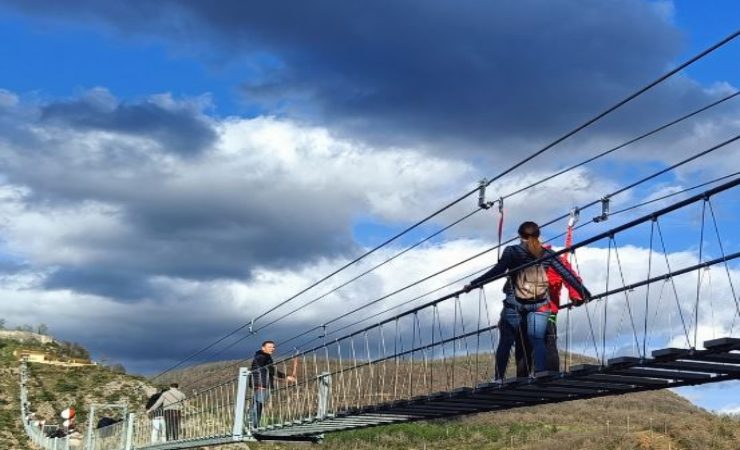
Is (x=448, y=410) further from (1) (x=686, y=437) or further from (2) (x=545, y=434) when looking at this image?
(2) (x=545, y=434)

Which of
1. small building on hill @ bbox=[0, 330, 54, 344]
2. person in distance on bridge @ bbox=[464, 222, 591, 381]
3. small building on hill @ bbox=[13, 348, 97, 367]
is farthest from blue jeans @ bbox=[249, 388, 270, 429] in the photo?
small building on hill @ bbox=[0, 330, 54, 344]

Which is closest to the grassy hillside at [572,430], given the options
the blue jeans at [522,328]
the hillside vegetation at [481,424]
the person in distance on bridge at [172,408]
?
the hillside vegetation at [481,424]

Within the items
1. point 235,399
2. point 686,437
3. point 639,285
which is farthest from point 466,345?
point 686,437

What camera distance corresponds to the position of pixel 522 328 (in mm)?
11469

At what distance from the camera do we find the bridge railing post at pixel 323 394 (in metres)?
16.2

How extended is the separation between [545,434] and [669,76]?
62.2 m

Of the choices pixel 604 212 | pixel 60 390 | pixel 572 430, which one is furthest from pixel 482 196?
pixel 572 430

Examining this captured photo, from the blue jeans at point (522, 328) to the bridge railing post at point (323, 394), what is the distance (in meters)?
4.90

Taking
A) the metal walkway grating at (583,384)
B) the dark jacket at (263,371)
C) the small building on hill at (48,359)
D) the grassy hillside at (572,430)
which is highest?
the small building on hill at (48,359)

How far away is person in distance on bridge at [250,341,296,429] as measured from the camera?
17781 mm

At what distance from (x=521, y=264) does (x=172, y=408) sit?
15078 millimetres

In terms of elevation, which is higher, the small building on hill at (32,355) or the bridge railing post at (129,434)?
the small building on hill at (32,355)

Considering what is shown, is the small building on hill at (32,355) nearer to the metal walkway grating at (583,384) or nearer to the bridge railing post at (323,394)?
the bridge railing post at (323,394)

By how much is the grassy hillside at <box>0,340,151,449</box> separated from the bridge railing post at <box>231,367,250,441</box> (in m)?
34.4
